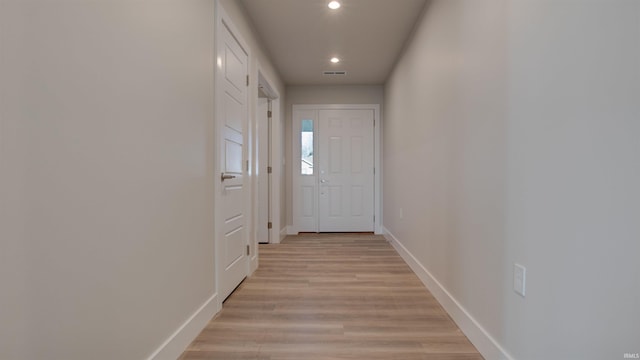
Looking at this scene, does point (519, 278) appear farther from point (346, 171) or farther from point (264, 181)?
point (346, 171)

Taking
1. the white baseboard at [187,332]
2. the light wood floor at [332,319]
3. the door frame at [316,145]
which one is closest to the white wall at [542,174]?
the light wood floor at [332,319]

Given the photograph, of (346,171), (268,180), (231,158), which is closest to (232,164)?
(231,158)

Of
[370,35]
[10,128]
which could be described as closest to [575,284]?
[10,128]

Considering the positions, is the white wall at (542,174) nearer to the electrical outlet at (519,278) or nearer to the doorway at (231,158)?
the electrical outlet at (519,278)

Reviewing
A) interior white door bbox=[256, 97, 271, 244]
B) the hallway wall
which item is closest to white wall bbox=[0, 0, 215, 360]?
the hallway wall

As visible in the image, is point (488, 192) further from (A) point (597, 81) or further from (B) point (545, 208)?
(A) point (597, 81)

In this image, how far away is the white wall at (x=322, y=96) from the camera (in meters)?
5.65

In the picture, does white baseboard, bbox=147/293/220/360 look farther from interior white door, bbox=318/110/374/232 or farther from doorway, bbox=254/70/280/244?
interior white door, bbox=318/110/374/232

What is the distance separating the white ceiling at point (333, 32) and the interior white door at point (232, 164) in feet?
1.86

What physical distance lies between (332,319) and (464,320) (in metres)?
0.80

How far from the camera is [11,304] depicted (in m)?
0.87

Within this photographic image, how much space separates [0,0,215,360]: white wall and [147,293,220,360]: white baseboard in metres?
0.05

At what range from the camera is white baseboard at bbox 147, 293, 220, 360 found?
63.6 inches

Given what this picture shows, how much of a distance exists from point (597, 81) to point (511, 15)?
25.1 inches
